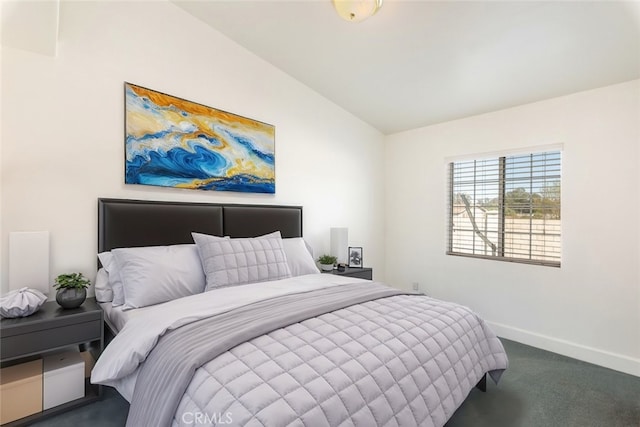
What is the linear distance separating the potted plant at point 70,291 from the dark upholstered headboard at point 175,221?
12.8 inches

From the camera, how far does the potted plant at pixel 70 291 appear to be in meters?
1.87

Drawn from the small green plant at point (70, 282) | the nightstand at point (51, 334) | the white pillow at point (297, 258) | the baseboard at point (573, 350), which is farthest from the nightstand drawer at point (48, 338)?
the baseboard at point (573, 350)

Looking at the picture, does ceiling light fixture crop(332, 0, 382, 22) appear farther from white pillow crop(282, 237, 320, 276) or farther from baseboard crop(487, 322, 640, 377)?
baseboard crop(487, 322, 640, 377)

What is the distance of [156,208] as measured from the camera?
8.13 feet

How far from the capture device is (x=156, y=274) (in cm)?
207

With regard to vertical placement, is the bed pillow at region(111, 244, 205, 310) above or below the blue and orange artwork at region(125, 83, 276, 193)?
below

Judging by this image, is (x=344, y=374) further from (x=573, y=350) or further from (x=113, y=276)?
(x=573, y=350)

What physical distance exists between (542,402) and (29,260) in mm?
3450

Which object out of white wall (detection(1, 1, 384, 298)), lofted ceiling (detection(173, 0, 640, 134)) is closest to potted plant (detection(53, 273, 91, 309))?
white wall (detection(1, 1, 384, 298))

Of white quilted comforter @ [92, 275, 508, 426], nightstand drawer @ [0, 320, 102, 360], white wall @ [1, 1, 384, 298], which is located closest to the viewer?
white quilted comforter @ [92, 275, 508, 426]

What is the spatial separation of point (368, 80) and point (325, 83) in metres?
0.50

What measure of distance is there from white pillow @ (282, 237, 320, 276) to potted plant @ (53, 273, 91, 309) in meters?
1.51

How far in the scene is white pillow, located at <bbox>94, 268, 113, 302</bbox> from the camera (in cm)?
214

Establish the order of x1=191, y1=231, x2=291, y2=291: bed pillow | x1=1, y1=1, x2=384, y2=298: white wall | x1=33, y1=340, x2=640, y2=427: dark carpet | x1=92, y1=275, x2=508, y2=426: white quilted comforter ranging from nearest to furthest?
x1=92, y1=275, x2=508, y2=426: white quilted comforter → x1=33, y1=340, x2=640, y2=427: dark carpet → x1=1, y1=1, x2=384, y2=298: white wall → x1=191, y1=231, x2=291, y2=291: bed pillow
